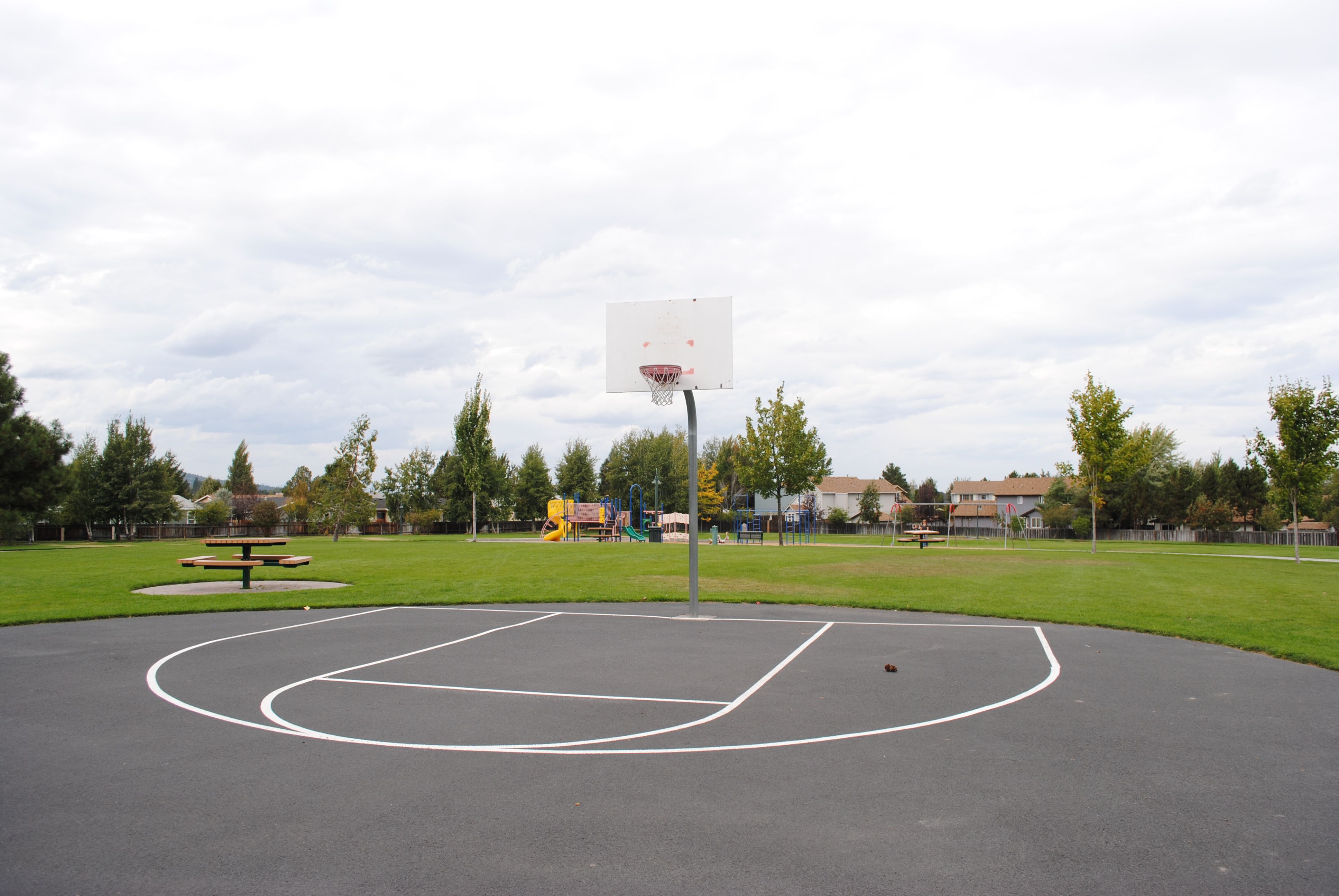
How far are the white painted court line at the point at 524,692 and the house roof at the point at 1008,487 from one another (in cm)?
9375

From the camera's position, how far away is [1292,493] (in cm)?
2912

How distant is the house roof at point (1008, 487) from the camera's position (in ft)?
311

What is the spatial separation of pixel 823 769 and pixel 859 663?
421 cm

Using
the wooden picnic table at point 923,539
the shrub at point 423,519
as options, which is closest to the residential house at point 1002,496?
the wooden picnic table at point 923,539

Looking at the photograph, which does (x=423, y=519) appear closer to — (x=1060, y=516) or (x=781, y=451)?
(x=781, y=451)

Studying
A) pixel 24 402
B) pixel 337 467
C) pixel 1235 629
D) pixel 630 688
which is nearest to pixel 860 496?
pixel 337 467

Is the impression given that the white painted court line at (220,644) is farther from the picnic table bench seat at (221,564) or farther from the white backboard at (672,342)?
the white backboard at (672,342)

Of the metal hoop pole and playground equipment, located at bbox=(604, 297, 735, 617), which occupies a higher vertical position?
playground equipment, located at bbox=(604, 297, 735, 617)

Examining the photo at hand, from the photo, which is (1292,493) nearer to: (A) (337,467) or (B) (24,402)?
(A) (337,467)

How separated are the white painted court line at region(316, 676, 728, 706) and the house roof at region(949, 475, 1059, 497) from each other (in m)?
93.7

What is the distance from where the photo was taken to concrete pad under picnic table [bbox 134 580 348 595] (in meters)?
16.7

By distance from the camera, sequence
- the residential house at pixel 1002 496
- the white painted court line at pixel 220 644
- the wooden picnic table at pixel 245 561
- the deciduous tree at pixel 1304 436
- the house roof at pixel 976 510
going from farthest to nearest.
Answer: the residential house at pixel 1002 496 → the house roof at pixel 976 510 → the deciduous tree at pixel 1304 436 → the wooden picnic table at pixel 245 561 → the white painted court line at pixel 220 644

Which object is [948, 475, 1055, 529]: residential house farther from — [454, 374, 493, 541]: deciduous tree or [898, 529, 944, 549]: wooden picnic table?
[454, 374, 493, 541]: deciduous tree

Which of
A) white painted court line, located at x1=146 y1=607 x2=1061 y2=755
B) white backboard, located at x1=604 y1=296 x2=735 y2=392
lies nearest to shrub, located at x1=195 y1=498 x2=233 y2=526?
white backboard, located at x1=604 y1=296 x2=735 y2=392
